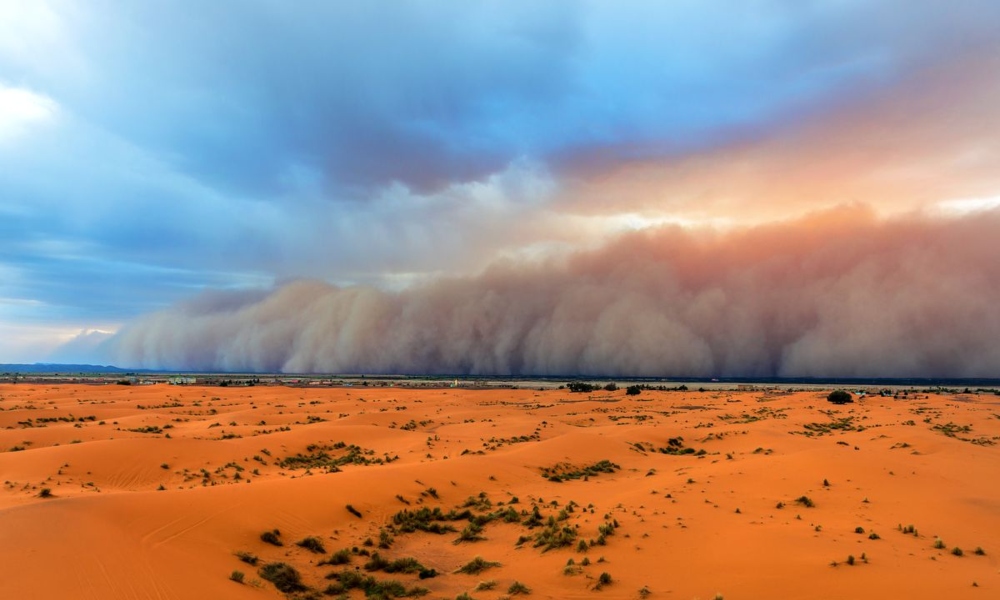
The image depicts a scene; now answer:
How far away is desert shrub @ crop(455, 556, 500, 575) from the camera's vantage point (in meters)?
14.1

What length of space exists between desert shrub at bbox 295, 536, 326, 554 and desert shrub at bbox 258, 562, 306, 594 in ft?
7.36

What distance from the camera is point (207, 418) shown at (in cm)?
5166

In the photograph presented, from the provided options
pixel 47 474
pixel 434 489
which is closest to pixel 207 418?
pixel 47 474

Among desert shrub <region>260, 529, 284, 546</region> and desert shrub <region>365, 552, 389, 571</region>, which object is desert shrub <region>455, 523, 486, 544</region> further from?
desert shrub <region>260, 529, 284, 546</region>

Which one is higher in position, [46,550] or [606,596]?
[46,550]

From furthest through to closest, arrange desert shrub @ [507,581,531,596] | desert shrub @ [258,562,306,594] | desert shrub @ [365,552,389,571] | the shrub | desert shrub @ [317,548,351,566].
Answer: the shrub → desert shrub @ [317,548,351,566] → desert shrub @ [365,552,389,571] → desert shrub @ [258,562,306,594] → desert shrub @ [507,581,531,596]

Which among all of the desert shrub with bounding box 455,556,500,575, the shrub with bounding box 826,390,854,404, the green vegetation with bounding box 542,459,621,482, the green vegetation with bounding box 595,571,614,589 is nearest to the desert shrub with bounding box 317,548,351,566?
the desert shrub with bounding box 455,556,500,575

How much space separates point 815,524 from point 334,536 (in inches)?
583

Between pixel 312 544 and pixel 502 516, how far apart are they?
6904 millimetres

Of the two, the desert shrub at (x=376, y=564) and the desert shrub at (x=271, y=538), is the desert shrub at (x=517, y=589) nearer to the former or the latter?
the desert shrub at (x=376, y=564)

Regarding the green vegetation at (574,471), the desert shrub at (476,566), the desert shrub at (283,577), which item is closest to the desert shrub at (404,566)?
the desert shrub at (476,566)

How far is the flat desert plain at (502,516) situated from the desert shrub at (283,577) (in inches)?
2.1

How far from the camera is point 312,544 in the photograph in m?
15.6

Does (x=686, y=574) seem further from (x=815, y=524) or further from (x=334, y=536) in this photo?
(x=334, y=536)
